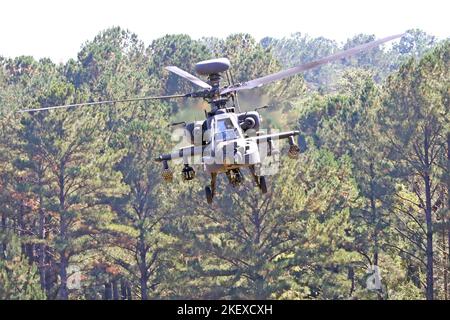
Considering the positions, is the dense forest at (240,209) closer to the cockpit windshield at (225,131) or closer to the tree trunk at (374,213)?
the tree trunk at (374,213)

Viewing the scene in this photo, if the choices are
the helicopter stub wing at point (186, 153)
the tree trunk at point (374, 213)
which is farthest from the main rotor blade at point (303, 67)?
the tree trunk at point (374, 213)

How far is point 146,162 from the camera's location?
72000 mm

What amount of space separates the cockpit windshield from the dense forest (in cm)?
2167

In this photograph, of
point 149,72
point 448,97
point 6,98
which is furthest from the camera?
point 149,72

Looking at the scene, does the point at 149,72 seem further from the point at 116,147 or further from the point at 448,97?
the point at 448,97

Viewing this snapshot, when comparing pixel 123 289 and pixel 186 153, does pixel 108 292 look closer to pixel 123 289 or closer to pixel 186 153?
pixel 123 289

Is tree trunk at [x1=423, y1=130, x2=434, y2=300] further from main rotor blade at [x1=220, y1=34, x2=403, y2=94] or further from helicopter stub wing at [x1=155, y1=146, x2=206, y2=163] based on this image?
helicopter stub wing at [x1=155, y1=146, x2=206, y2=163]

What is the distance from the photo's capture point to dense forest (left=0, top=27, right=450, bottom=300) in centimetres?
6550

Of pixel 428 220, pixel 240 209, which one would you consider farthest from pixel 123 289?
pixel 428 220

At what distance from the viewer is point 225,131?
36.1 metres

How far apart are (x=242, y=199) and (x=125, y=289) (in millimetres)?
11846

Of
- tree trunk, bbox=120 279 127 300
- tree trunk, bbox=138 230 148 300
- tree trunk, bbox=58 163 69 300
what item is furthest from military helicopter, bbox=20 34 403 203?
tree trunk, bbox=120 279 127 300

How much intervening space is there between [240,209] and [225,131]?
3045cm

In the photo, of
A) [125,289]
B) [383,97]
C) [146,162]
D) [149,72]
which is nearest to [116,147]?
[146,162]
